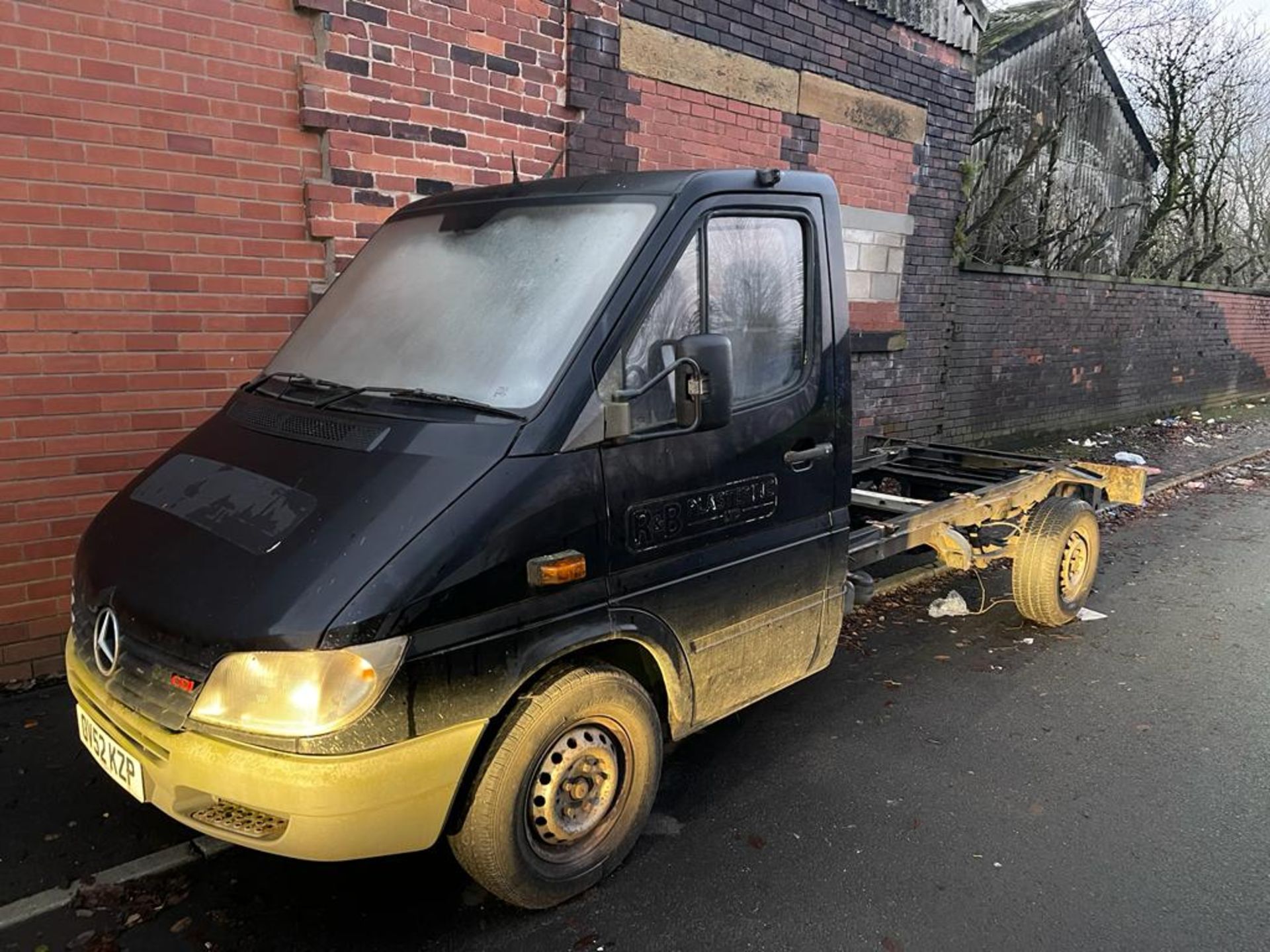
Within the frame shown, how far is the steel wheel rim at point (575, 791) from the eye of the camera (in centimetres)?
275

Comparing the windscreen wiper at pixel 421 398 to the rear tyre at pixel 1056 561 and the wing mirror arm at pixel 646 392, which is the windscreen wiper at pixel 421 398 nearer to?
the wing mirror arm at pixel 646 392

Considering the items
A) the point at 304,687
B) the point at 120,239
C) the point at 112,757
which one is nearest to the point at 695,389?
the point at 304,687

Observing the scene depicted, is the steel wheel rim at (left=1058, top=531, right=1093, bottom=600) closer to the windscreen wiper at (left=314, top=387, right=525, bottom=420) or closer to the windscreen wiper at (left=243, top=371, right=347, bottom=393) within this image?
the windscreen wiper at (left=314, top=387, right=525, bottom=420)

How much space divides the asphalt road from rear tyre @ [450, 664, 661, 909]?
152 millimetres

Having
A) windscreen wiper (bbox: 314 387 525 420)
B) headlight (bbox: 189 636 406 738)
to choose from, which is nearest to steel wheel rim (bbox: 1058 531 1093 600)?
windscreen wiper (bbox: 314 387 525 420)

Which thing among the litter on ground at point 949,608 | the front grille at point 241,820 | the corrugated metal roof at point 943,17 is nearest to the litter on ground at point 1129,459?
the litter on ground at point 949,608

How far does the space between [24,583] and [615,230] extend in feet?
10.9

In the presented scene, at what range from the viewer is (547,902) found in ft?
9.26

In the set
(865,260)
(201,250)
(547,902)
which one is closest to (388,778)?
(547,902)

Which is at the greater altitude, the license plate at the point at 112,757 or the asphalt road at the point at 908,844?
the license plate at the point at 112,757

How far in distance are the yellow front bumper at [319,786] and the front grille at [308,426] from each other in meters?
0.88

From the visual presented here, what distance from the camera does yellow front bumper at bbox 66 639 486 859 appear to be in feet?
7.56

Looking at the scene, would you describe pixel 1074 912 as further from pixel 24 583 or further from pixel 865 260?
pixel 865 260

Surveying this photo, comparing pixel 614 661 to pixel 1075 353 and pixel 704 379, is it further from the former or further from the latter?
pixel 1075 353
